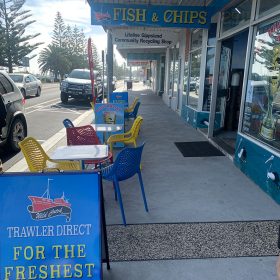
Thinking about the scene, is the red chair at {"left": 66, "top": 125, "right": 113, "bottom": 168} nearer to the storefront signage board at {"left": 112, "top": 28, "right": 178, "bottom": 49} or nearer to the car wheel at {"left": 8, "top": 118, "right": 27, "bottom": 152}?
the car wheel at {"left": 8, "top": 118, "right": 27, "bottom": 152}

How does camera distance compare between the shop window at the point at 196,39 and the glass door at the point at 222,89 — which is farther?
the shop window at the point at 196,39

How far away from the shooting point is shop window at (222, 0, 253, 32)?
5387mm

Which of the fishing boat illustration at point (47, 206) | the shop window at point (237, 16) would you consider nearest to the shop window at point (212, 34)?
the shop window at point (237, 16)

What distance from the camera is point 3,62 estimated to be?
147 feet

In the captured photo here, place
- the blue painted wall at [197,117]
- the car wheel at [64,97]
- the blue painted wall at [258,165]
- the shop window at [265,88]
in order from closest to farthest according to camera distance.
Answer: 1. the blue painted wall at [258,165]
2. the shop window at [265,88]
3. the blue painted wall at [197,117]
4. the car wheel at [64,97]

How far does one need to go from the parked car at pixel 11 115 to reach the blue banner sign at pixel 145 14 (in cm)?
259

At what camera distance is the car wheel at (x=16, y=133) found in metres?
6.29

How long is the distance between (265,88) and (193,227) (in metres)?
2.62

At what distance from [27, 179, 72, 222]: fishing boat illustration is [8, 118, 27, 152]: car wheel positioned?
4.47 metres

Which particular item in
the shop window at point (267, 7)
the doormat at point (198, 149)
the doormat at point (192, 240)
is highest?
the shop window at point (267, 7)

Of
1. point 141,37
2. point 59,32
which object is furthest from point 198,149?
point 59,32

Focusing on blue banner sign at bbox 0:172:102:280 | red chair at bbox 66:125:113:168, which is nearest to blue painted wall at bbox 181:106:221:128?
red chair at bbox 66:125:113:168

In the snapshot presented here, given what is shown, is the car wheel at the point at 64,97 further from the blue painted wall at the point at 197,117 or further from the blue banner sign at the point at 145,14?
the blue banner sign at the point at 145,14

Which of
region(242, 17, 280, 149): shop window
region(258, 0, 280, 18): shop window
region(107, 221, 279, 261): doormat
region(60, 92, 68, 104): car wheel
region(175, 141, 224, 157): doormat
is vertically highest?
region(258, 0, 280, 18): shop window
